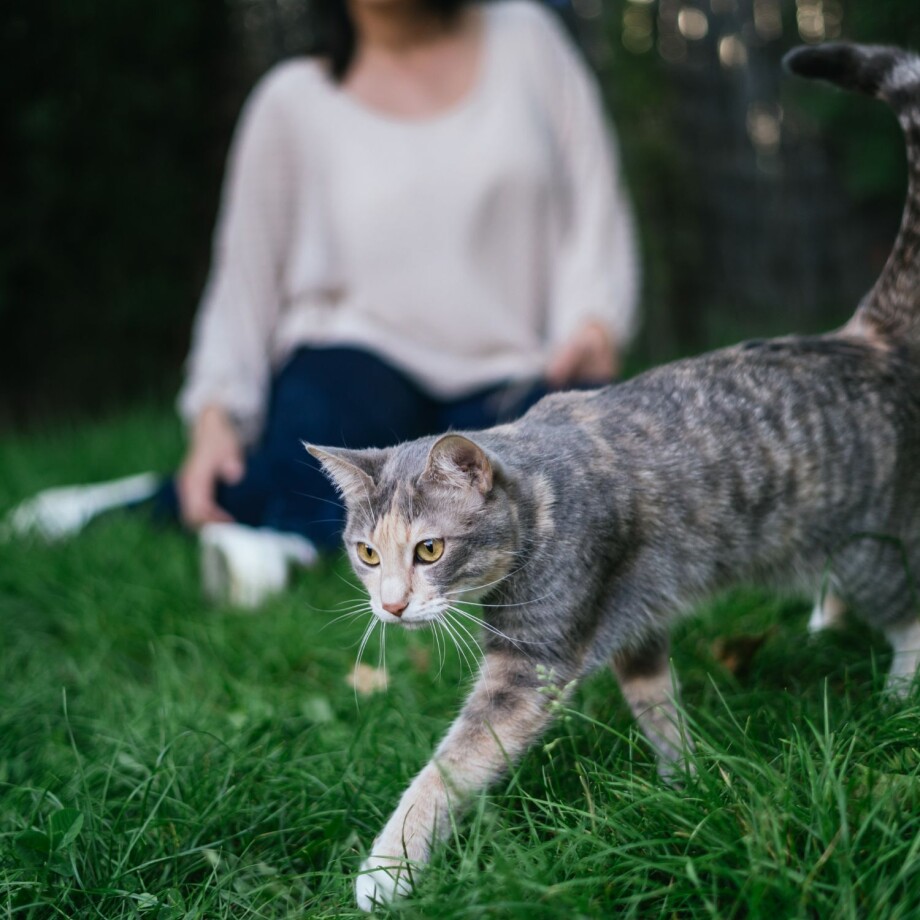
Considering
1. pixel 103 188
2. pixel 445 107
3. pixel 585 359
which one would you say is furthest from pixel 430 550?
pixel 103 188

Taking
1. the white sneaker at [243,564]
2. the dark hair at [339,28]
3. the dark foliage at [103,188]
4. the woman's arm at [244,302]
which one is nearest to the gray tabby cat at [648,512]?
the white sneaker at [243,564]

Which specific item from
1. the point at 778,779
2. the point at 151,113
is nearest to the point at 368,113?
the point at 778,779

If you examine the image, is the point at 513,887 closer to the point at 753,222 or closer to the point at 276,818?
the point at 276,818

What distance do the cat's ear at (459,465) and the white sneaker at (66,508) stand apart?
6.49ft

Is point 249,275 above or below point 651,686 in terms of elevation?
above

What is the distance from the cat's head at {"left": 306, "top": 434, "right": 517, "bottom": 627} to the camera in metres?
1.45

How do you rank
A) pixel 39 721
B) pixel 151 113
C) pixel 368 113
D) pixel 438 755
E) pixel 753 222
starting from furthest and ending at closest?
pixel 753 222
pixel 151 113
pixel 368 113
pixel 39 721
pixel 438 755

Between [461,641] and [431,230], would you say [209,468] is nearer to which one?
[431,230]

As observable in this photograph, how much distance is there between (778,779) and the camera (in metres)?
1.21

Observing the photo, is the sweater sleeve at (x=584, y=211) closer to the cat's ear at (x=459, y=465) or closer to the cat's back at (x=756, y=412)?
the cat's back at (x=756, y=412)

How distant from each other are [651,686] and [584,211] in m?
1.84

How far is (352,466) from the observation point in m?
1.54

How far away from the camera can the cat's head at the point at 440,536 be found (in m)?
1.45

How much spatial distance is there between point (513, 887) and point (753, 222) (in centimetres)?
553
